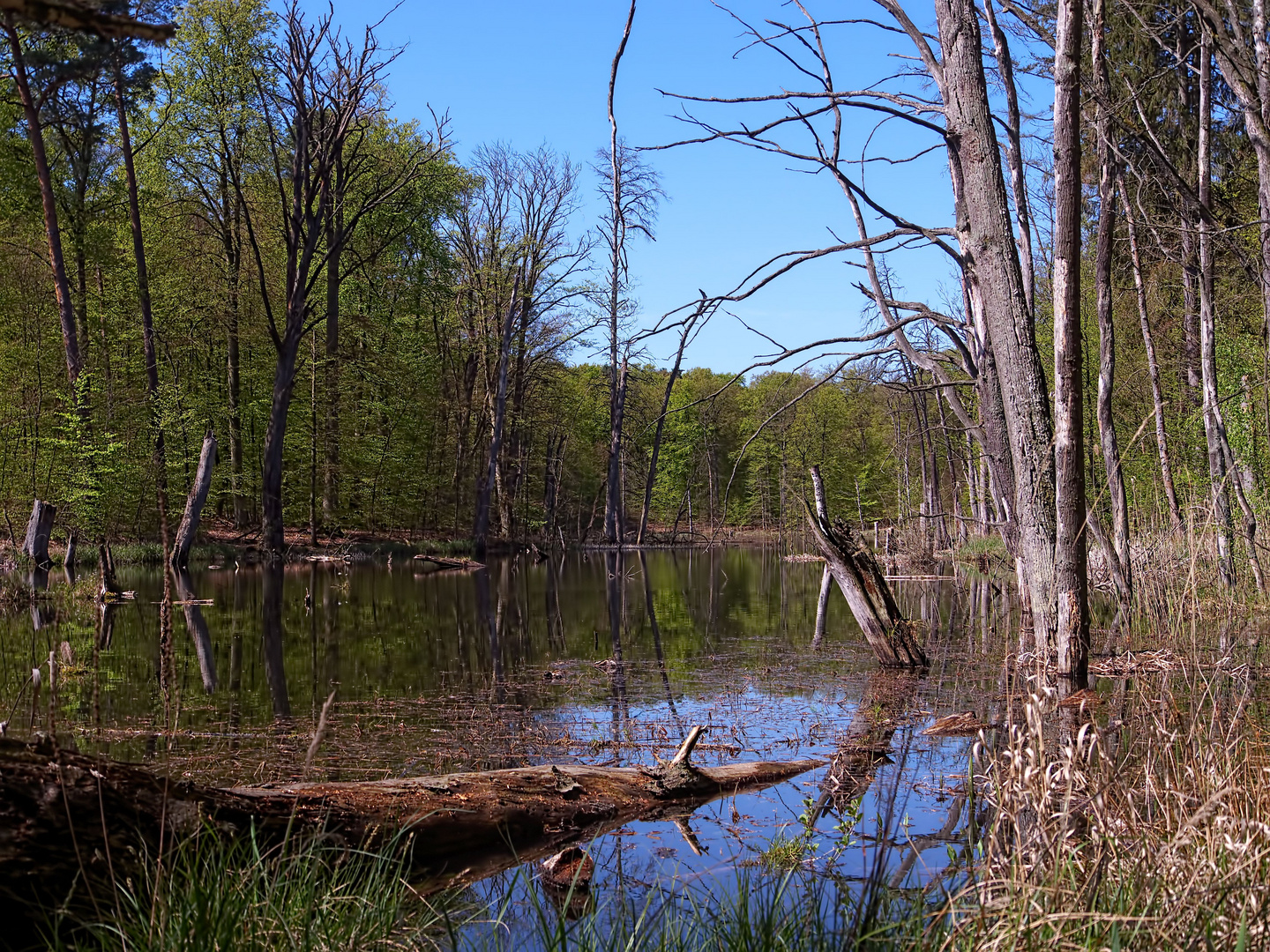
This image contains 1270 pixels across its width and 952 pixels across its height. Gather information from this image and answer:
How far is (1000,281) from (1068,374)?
0.77 meters

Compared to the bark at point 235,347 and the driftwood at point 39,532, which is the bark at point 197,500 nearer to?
the driftwood at point 39,532

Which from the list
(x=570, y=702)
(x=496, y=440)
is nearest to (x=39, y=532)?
(x=496, y=440)

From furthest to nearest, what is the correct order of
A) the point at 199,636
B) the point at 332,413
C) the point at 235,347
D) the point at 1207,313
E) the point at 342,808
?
the point at 332,413
the point at 235,347
the point at 1207,313
the point at 199,636
the point at 342,808

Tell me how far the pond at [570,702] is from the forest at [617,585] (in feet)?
0.20

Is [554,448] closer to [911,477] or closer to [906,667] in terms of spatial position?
[911,477]

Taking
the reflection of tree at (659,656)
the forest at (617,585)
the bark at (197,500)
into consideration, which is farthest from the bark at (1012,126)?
the bark at (197,500)

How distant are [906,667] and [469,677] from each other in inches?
170

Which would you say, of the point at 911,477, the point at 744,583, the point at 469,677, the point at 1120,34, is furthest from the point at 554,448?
the point at 469,677

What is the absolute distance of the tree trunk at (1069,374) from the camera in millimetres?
6309

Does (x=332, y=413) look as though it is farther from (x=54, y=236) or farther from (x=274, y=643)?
(x=274, y=643)

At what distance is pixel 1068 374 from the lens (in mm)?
6281

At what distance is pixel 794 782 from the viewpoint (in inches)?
217

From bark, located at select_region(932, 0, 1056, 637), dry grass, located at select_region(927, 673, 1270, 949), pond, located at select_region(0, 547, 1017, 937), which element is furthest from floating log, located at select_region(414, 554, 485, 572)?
dry grass, located at select_region(927, 673, 1270, 949)

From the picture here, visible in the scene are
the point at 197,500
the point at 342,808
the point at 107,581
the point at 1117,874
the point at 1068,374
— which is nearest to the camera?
the point at 1117,874
